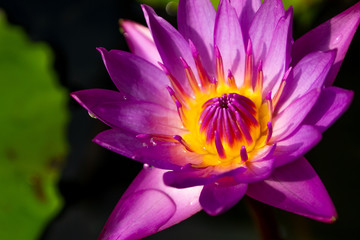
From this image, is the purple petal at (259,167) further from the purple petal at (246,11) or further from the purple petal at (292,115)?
the purple petal at (246,11)

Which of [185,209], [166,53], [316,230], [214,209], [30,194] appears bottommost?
[316,230]

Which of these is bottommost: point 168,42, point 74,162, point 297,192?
point 74,162

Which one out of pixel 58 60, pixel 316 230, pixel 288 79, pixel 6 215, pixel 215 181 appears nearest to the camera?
pixel 215 181

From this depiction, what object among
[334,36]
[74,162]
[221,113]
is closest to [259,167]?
[221,113]

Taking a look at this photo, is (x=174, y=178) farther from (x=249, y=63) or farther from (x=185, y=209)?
(x=249, y=63)

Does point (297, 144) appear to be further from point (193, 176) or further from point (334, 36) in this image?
point (334, 36)

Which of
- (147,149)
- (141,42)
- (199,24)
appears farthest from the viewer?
(141,42)

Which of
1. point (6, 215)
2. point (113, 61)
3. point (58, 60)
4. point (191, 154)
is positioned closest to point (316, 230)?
point (191, 154)
